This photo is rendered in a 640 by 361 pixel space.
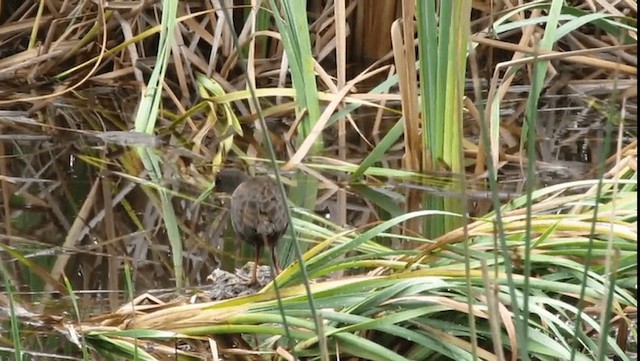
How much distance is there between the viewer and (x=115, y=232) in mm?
2449

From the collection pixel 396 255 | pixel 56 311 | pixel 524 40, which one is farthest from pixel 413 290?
pixel 524 40

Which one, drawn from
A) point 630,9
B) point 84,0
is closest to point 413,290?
point 630,9

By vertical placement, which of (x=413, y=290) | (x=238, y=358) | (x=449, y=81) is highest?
(x=449, y=81)

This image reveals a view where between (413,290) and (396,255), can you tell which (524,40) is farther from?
(413,290)

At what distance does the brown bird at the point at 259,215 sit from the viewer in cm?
208

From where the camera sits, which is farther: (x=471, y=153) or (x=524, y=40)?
(x=524, y=40)

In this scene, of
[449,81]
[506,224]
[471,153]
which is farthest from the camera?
[471,153]

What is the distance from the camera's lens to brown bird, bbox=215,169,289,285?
6.82ft

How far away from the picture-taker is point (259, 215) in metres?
2.09

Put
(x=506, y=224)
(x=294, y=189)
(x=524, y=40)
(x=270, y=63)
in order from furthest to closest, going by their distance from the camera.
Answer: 1. (x=270, y=63)
2. (x=524, y=40)
3. (x=294, y=189)
4. (x=506, y=224)

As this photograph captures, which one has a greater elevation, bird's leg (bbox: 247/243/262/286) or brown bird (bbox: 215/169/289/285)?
brown bird (bbox: 215/169/289/285)

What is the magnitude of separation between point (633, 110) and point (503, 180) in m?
0.89

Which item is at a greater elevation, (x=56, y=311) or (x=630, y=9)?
(x=630, y=9)

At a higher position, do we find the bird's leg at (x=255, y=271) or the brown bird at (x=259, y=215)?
the brown bird at (x=259, y=215)
